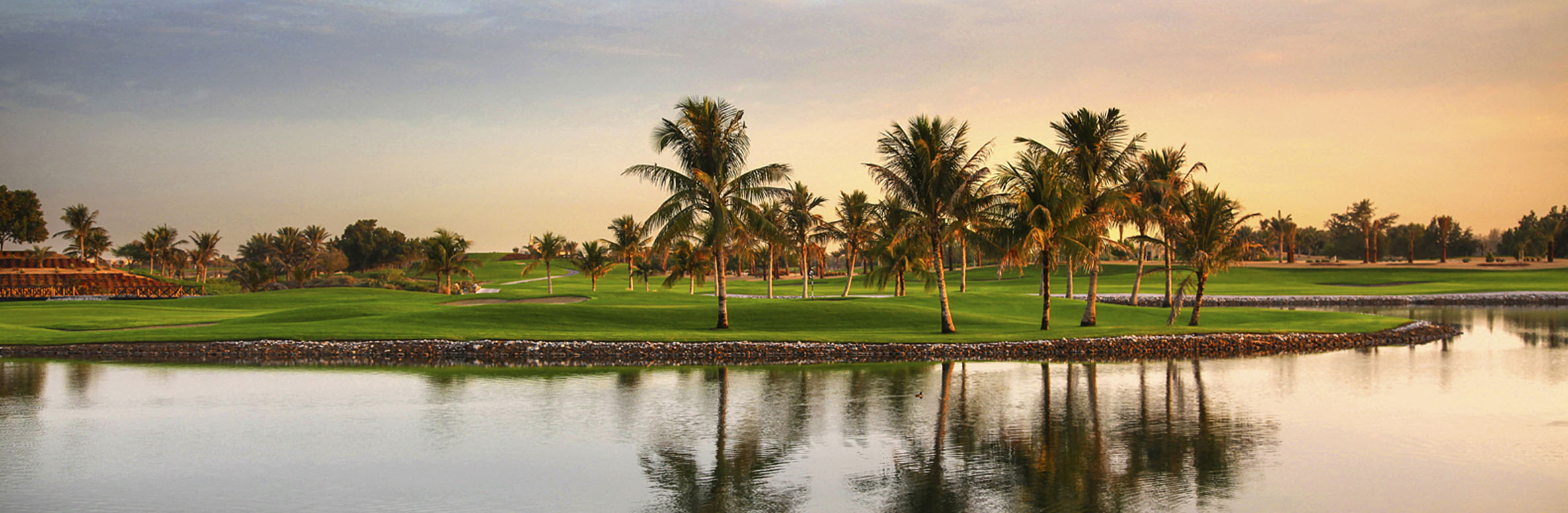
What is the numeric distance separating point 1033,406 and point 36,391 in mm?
25007

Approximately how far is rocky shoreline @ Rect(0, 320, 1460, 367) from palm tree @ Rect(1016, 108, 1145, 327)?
7.58 m

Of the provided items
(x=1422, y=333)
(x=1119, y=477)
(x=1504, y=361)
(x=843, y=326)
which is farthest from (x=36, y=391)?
(x=1422, y=333)

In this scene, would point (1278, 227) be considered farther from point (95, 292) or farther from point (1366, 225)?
point (95, 292)

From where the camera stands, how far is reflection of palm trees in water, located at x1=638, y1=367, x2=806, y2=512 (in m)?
12.5

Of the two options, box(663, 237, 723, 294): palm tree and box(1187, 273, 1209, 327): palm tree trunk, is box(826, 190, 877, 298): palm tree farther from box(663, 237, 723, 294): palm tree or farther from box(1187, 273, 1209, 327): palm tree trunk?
box(1187, 273, 1209, 327): palm tree trunk

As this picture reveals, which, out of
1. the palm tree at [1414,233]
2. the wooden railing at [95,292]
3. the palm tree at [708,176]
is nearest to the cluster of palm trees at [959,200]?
the palm tree at [708,176]

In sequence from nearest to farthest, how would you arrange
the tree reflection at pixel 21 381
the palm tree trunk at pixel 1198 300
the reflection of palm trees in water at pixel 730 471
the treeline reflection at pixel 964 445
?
the reflection of palm trees in water at pixel 730 471 < the treeline reflection at pixel 964 445 < the tree reflection at pixel 21 381 < the palm tree trunk at pixel 1198 300

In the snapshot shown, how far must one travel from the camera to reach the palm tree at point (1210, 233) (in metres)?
40.9

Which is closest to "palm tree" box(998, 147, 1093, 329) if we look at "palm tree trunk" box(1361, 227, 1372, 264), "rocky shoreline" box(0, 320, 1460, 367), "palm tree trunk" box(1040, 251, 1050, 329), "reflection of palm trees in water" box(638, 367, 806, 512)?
"palm tree trunk" box(1040, 251, 1050, 329)

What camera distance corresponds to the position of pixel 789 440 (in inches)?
674

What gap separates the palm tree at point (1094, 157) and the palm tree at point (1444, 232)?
116 meters

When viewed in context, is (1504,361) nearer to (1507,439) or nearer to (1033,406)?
(1507,439)

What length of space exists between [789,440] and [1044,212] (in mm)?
24205

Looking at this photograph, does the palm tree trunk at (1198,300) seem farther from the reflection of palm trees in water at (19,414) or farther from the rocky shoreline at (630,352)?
the reflection of palm trees in water at (19,414)
